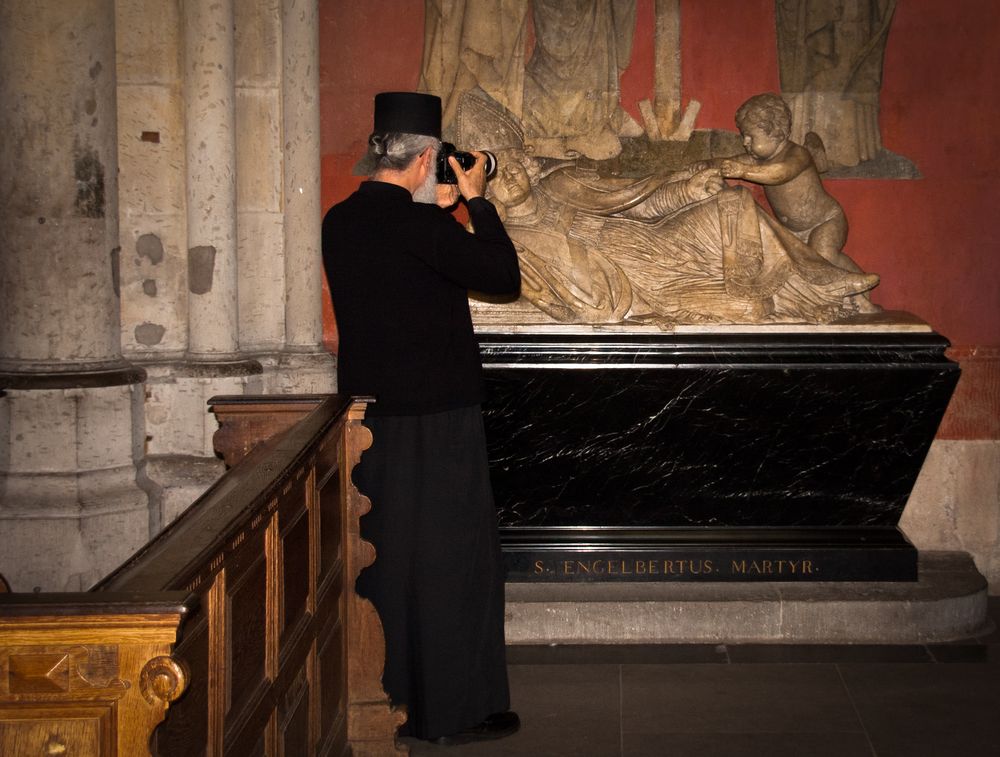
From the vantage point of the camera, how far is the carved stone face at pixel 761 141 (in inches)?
183

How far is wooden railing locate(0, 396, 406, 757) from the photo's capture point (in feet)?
4.57

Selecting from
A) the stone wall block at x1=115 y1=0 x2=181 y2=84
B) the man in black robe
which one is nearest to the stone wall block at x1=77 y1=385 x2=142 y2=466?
the stone wall block at x1=115 y1=0 x2=181 y2=84

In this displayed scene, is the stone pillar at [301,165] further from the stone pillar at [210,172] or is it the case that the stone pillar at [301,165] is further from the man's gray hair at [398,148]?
the man's gray hair at [398,148]

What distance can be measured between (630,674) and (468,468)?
1204mm

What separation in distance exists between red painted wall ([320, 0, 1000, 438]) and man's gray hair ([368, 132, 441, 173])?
7.06 ft

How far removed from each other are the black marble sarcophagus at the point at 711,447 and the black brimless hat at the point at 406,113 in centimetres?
141

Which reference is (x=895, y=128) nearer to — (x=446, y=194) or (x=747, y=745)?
(x=446, y=194)

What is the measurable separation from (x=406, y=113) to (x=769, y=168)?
209 centimetres

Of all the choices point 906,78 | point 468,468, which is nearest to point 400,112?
point 468,468

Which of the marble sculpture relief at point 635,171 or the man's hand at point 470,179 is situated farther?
the marble sculpture relief at point 635,171

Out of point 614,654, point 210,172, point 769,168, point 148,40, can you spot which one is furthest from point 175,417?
point 769,168

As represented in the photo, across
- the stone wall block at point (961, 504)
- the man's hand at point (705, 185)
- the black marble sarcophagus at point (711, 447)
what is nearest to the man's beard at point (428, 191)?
the black marble sarcophagus at point (711, 447)

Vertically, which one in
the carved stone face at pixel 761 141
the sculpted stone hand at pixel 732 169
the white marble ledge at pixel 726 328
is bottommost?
the white marble ledge at pixel 726 328

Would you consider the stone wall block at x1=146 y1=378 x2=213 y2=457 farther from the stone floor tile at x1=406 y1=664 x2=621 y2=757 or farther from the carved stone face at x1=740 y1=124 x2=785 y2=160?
the carved stone face at x1=740 y1=124 x2=785 y2=160
